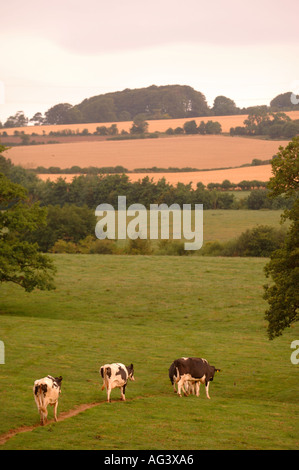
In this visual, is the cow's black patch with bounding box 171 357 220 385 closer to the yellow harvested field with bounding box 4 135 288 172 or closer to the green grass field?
the green grass field

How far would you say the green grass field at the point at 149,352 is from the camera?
67.4 ft

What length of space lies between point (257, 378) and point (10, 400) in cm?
1391

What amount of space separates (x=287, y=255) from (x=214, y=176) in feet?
424

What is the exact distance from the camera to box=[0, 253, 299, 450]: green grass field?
2053 cm

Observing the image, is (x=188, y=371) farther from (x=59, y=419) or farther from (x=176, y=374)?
(x=59, y=419)

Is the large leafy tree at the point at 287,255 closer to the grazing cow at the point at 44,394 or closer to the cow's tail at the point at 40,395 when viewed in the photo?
the grazing cow at the point at 44,394

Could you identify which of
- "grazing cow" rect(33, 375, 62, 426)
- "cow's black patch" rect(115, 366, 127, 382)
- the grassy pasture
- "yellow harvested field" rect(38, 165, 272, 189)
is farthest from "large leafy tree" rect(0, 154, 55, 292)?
"yellow harvested field" rect(38, 165, 272, 189)

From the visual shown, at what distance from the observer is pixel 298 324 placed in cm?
5041

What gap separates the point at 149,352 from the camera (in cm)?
3819

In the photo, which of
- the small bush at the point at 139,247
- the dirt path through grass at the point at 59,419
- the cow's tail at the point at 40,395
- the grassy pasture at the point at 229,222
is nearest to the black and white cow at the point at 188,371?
the dirt path through grass at the point at 59,419

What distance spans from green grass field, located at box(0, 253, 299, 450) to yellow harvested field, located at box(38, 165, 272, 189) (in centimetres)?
8158

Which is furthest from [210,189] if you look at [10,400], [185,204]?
[10,400]
